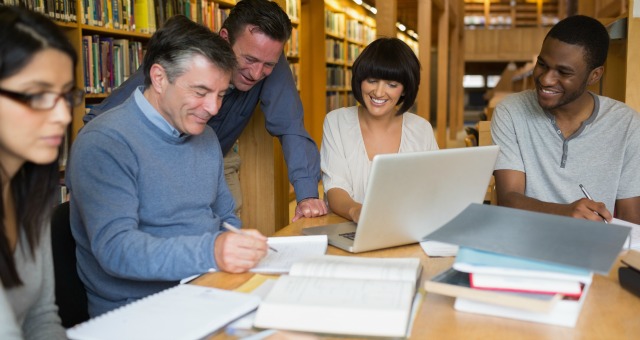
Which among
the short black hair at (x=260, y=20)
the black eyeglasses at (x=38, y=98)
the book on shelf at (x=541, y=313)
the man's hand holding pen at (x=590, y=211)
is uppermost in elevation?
the short black hair at (x=260, y=20)

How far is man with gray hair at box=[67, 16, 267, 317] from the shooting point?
4.83ft

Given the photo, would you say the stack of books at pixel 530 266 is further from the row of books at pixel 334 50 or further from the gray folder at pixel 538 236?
the row of books at pixel 334 50

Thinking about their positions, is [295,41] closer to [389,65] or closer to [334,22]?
[334,22]

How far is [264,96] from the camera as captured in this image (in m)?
2.67

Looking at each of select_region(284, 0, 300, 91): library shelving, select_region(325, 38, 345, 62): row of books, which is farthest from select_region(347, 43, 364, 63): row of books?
select_region(284, 0, 300, 91): library shelving

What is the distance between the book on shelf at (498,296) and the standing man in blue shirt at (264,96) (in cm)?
95

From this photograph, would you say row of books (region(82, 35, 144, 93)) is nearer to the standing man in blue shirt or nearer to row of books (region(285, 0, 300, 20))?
the standing man in blue shirt

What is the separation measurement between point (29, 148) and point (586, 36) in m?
1.71

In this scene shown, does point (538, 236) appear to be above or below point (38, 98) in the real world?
below

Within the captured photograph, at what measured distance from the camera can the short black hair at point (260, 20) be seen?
2260mm

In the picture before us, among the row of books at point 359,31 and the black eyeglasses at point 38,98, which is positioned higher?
the row of books at point 359,31

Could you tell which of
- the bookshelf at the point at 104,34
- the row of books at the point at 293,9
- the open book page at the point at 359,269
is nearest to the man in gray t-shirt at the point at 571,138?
the open book page at the point at 359,269

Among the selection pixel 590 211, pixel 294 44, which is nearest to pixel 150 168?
pixel 590 211

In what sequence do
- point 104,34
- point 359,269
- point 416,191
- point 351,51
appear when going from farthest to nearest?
1. point 351,51
2. point 104,34
3. point 416,191
4. point 359,269
